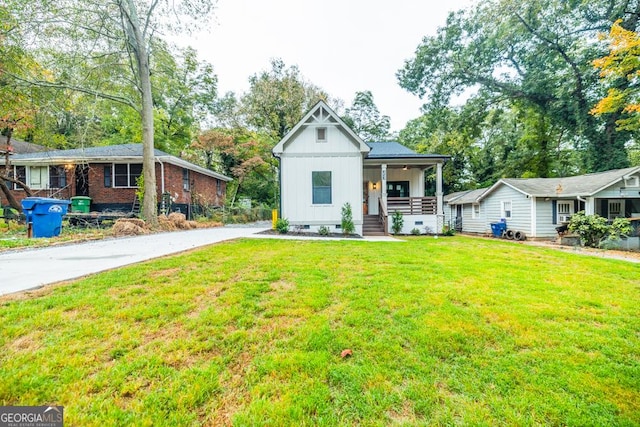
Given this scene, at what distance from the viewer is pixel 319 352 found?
247cm

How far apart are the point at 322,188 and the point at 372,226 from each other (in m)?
3.52

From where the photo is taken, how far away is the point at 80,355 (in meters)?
2.29

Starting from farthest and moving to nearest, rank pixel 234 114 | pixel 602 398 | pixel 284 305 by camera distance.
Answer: pixel 234 114, pixel 284 305, pixel 602 398

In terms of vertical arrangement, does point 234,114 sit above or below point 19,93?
above

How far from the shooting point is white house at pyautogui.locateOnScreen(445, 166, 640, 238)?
13320 millimetres

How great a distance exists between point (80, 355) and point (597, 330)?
5094mm

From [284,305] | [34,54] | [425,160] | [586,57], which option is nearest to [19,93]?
[34,54]

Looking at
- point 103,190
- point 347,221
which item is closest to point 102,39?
point 103,190

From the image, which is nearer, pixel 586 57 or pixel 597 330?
pixel 597 330

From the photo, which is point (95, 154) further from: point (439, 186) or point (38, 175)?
point (439, 186)

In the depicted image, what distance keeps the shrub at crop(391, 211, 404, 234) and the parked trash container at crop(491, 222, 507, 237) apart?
7052mm

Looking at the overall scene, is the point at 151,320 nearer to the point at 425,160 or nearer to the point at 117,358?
the point at 117,358

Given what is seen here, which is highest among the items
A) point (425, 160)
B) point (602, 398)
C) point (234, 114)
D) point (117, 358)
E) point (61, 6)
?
point (234, 114)

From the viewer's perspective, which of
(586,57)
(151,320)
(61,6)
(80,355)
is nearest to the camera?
(80,355)
